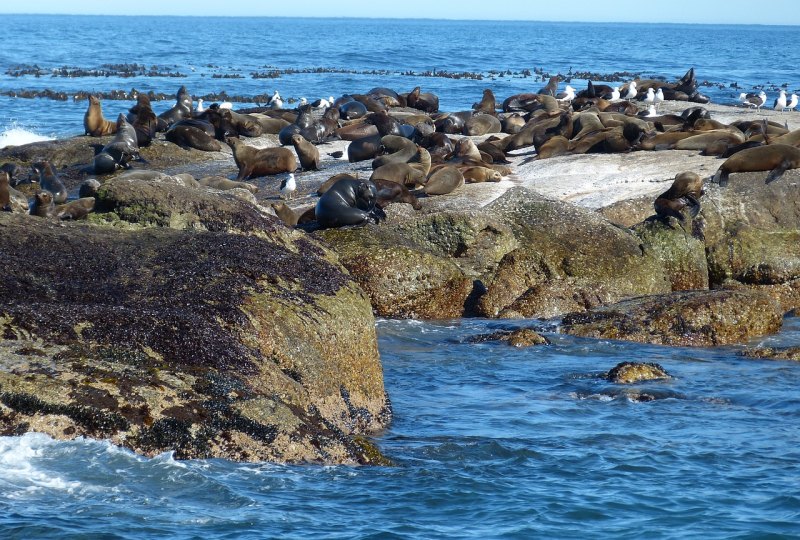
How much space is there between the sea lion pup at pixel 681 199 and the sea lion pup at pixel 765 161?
933 millimetres

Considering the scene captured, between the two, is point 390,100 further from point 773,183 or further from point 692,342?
point 692,342

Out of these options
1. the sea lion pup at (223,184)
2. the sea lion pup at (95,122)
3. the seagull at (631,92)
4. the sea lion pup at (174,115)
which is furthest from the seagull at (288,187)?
the seagull at (631,92)

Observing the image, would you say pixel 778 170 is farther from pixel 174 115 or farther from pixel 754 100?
pixel 754 100

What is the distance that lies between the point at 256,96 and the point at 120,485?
35.7 metres

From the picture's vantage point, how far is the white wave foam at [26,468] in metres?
5.04

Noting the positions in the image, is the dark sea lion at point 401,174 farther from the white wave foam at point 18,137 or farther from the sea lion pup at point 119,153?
the white wave foam at point 18,137

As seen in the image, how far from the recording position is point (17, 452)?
5.14 meters

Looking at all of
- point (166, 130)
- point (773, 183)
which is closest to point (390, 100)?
point (166, 130)

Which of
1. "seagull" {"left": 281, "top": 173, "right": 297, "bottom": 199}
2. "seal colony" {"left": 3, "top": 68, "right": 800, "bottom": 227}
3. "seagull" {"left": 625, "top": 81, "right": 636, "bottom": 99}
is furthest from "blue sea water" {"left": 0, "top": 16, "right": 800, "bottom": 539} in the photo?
"seagull" {"left": 625, "top": 81, "right": 636, "bottom": 99}

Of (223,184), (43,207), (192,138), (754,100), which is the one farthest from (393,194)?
(754,100)

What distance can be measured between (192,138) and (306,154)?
3.55 meters

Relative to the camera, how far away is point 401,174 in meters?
15.3

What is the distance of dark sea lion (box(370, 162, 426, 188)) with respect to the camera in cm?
1529

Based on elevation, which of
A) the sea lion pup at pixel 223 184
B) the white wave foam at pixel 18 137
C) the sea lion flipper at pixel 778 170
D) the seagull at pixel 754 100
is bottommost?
the white wave foam at pixel 18 137
